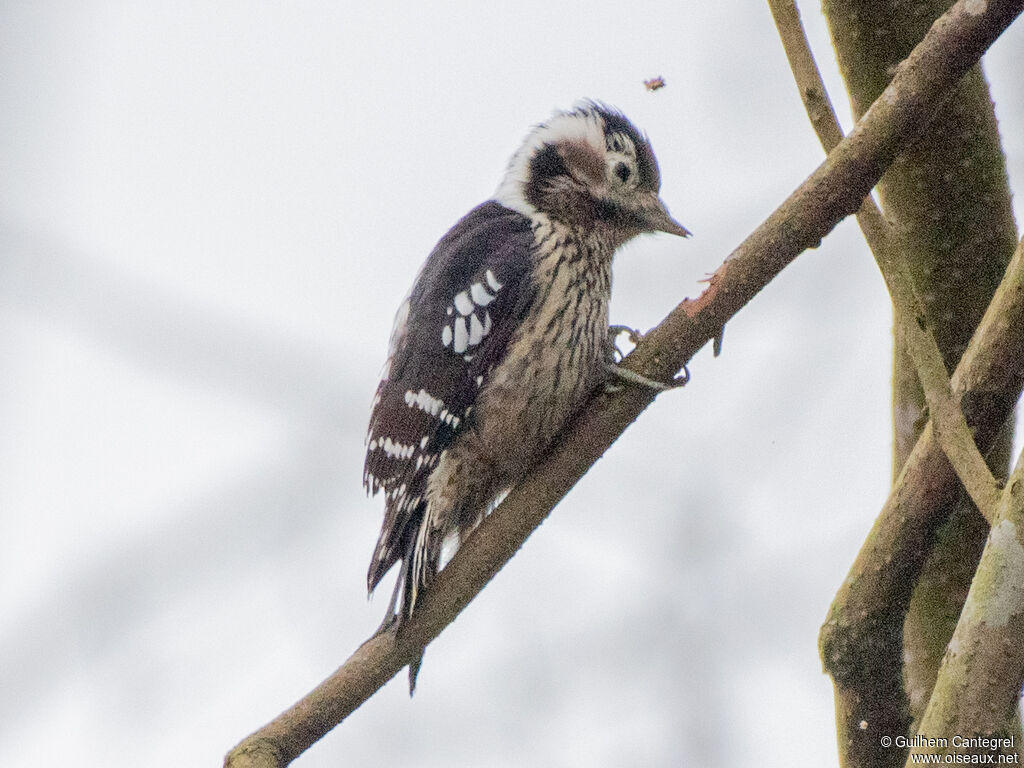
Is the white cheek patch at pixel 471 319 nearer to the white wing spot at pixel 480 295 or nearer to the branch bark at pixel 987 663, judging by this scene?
the white wing spot at pixel 480 295

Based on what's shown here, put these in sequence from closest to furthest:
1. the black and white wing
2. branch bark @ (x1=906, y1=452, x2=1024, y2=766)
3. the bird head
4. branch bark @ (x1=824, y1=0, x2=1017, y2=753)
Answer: branch bark @ (x1=906, y1=452, x2=1024, y2=766) → branch bark @ (x1=824, y1=0, x2=1017, y2=753) → the black and white wing → the bird head

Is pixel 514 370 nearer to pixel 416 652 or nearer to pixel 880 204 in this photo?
pixel 416 652

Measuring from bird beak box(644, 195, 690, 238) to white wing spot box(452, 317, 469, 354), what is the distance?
0.58 metres

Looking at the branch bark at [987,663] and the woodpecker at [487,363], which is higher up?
the woodpecker at [487,363]

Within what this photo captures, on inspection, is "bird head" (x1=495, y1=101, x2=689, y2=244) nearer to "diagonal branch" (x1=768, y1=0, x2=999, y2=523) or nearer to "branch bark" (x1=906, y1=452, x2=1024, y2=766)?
"diagonal branch" (x1=768, y1=0, x2=999, y2=523)

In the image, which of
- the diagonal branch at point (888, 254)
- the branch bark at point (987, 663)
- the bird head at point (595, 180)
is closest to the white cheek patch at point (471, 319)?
the bird head at point (595, 180)

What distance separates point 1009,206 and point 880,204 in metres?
0.28

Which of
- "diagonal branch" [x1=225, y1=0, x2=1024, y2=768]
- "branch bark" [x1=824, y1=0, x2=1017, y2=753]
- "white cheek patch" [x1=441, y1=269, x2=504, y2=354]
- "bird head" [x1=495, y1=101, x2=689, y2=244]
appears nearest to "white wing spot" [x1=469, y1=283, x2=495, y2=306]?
"white cheek patch" [x1=441, y1=269, x2=504, y2=354]

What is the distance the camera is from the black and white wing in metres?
2.80

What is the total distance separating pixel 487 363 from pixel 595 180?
618 mm

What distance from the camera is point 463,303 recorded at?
9.37ft

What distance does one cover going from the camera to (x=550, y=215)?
302 cm

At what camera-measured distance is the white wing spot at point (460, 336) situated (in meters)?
2.83

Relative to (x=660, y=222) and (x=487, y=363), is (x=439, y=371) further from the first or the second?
(x=660, y=222)
